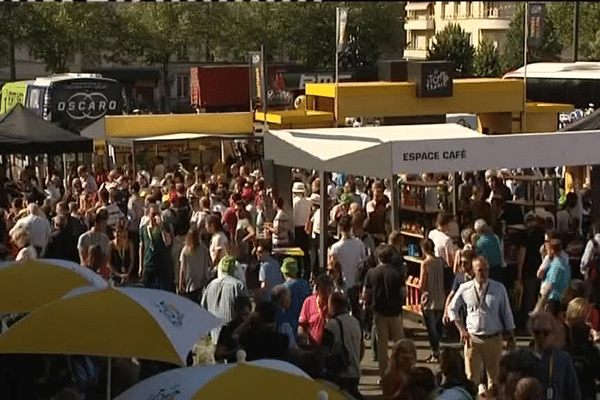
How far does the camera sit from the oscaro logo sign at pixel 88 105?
36.3m

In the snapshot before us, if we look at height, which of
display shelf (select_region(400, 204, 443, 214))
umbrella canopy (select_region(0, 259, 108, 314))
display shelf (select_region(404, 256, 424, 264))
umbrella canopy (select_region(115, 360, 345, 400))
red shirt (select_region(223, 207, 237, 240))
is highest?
umbrella canopy (select_region(115, 360, 345, 400))

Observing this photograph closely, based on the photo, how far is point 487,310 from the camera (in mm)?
11273

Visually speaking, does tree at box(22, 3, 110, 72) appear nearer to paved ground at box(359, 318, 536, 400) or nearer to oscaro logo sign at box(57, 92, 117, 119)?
oscaro logo sign at box(57, 92, 117, 119)

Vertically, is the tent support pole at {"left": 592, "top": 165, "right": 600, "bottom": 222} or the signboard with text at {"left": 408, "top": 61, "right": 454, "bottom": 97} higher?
the signboard with text at {"left": 408, "top": 61, "right": 454, "bottom": 97}

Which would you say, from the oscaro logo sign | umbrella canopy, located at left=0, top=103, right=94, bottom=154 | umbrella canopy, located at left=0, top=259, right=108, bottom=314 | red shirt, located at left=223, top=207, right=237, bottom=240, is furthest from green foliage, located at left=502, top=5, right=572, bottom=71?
umbrella canopy, located at left=0, top=259, right=108, bottom=314

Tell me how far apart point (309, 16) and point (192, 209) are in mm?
56017

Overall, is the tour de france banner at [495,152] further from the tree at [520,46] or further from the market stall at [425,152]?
the tree at [520,46]

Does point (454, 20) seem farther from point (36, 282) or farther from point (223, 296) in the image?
point (36, 282)

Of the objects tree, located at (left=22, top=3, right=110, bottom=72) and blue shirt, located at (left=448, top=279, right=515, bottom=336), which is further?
tree, located at (left=22, top=3, right=110, bottom=72)

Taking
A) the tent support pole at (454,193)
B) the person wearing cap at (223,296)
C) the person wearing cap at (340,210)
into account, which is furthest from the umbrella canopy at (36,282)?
the tent support pole at (454,193)

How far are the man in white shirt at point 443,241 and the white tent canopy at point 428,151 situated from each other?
0.60m

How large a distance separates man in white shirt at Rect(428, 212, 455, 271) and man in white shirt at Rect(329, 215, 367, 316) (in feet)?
2.77

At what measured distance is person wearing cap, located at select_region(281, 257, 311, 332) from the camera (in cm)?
1139

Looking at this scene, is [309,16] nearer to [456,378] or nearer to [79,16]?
[79,16]
